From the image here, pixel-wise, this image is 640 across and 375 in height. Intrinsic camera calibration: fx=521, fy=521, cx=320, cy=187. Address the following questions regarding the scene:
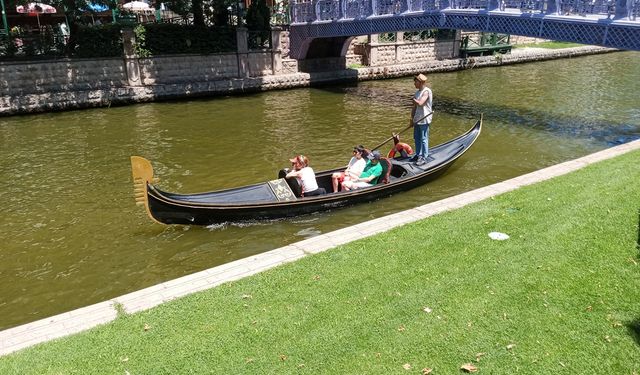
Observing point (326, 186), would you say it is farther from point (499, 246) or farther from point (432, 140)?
point (432, 140)

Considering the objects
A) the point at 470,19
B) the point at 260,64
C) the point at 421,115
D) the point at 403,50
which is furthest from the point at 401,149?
the point at 403,50

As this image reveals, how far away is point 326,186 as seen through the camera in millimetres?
11516

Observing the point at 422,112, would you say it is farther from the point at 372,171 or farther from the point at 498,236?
the point at 498,236

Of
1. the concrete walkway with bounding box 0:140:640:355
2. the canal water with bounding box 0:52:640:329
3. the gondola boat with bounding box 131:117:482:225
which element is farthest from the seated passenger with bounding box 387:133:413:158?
the concrete walkway with bounding box 0:140:640:355

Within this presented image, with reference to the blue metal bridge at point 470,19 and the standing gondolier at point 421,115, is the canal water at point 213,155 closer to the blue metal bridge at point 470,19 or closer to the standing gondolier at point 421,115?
the standing gondolier at point 421,115

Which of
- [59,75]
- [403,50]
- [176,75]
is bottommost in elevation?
[176,75]

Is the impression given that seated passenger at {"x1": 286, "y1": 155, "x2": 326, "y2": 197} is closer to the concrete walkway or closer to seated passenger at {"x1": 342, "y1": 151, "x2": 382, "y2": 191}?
seated passenger at {"x1": 342, "y1": 151, "x2": 382, "y2": 191}

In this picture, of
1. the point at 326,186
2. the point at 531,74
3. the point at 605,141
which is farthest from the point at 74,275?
the point at 531,74

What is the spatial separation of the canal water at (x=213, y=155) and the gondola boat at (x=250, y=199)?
0.79 feet

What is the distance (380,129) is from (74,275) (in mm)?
12201

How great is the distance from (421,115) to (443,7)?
12108mm

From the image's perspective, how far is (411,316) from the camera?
5414 millimetres

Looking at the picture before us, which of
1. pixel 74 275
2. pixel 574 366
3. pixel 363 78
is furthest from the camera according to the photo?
Result: pixel 363 78

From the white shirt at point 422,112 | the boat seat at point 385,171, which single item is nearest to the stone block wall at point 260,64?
the white shirt at point 422,112
